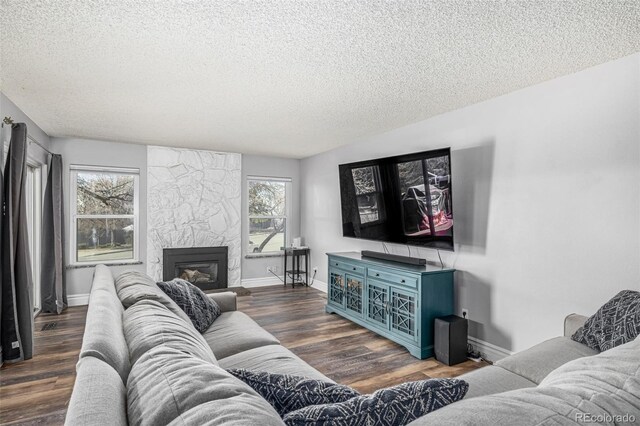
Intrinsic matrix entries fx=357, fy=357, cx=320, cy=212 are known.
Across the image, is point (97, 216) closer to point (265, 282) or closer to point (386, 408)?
point (265, 282)

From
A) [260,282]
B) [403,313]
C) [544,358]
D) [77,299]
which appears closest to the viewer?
[544,358]

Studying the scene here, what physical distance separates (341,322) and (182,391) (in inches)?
142

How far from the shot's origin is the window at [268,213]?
6.45m

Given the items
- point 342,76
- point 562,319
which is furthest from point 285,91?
point 562,319

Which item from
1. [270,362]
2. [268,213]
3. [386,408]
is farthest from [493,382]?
[268,213]

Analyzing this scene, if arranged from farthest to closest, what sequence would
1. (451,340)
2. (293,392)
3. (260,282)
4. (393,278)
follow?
(260,282) < (393,278) < (451,340) < (293,392)

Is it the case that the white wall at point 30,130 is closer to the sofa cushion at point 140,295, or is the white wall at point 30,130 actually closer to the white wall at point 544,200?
the sofa cushion at point 140,295

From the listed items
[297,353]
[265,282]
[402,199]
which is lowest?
[297,353]

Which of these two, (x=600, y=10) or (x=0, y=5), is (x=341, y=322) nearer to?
(x=600, y=10)

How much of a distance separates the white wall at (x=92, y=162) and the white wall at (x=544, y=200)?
4208 mm

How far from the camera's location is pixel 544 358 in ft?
6.53

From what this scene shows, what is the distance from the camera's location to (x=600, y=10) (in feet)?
5.94

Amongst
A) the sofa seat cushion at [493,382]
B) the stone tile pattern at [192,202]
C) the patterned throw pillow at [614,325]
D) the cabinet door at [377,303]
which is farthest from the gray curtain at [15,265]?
the patterned throw pillow at [614,325]

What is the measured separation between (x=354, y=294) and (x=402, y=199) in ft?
4.16
